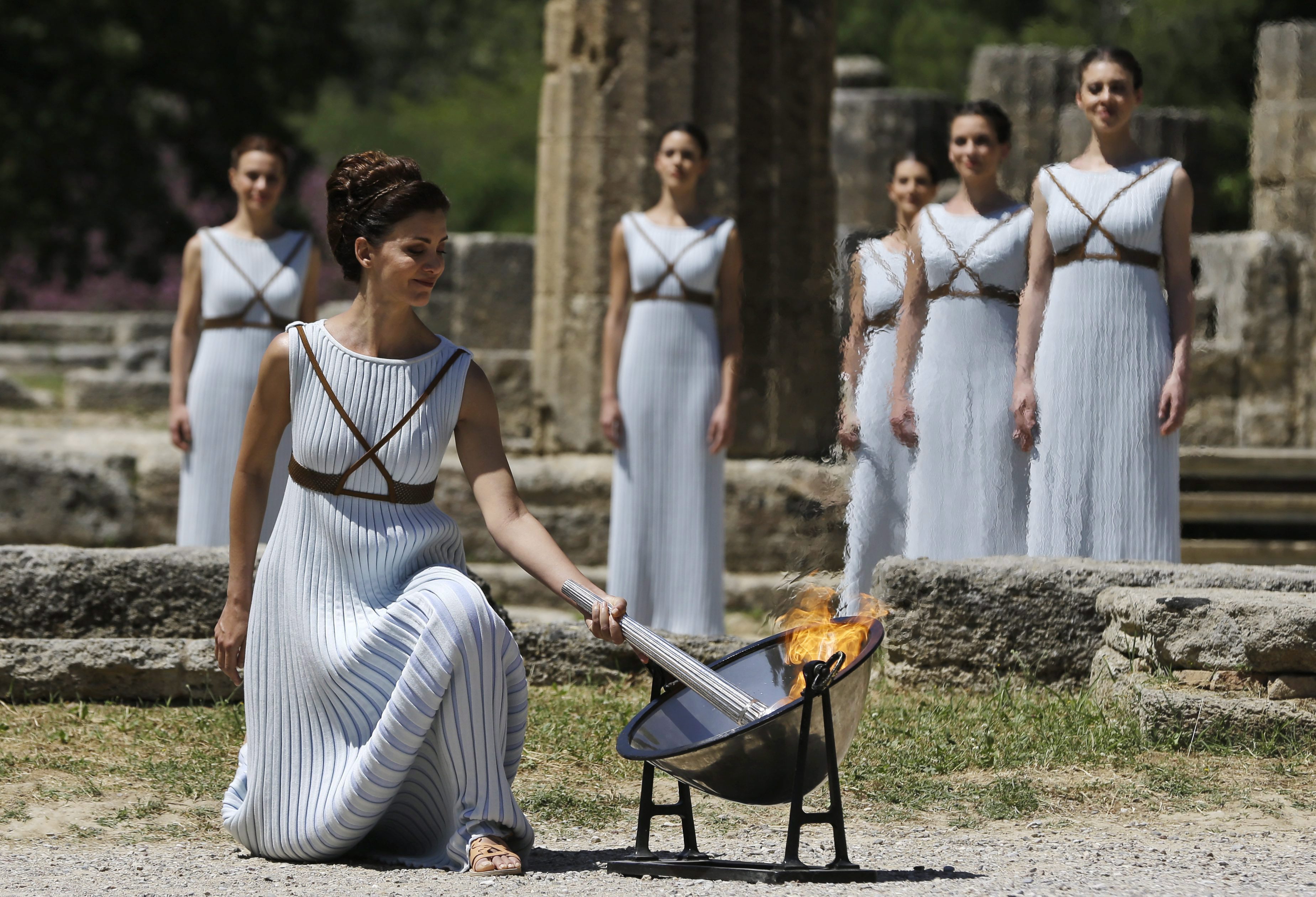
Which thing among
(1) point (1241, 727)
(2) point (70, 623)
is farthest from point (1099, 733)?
(2) point (70, 623)

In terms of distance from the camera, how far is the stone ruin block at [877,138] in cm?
1569

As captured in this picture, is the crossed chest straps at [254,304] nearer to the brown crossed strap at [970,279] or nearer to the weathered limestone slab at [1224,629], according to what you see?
the brown crossed strap at [970,279]

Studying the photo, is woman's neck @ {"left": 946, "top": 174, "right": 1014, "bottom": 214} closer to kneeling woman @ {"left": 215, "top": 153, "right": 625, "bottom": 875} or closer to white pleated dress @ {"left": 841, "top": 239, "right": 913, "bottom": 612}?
white pleated dress @ {"left": 841, "top": 239, "right": 913, "bottom": 612}

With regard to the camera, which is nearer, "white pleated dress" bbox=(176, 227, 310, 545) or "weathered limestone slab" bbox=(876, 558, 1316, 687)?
"weathered limestone slab" bbox=(876, 558, 1316, 687)

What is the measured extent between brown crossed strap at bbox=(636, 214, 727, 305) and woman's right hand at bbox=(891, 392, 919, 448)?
62.4 inches

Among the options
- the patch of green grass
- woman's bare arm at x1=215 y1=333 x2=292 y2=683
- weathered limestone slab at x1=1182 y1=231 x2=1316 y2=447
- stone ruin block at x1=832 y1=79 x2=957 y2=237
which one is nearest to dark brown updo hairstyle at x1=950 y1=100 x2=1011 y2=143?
the patch of green grass

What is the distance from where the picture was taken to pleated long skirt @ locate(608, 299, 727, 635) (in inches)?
280

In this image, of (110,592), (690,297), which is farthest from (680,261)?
(110,592)

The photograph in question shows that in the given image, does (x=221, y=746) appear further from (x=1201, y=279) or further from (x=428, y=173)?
(x=428, y=173)

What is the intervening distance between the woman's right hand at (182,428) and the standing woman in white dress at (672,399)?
1690mm

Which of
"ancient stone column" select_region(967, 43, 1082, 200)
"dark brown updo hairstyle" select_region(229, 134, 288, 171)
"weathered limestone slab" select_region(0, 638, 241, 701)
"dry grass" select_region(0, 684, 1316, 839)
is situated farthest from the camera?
"ancient stone column" select_region(967, 43, 1082, 200)

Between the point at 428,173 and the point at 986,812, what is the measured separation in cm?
3195

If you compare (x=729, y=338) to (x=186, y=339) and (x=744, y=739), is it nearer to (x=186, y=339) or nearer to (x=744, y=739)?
Answer: (x=186, y=339)

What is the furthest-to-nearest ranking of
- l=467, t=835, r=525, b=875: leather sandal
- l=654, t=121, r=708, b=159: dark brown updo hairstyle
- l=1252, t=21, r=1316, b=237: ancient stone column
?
1. l=1252, t=21, r=1316, b=237: ancient stone column
2. l=654, t=121, r=708, b=159: dark brown updo hairstyle
3. l=467, t=835, r=525, b=875: leather sandal
